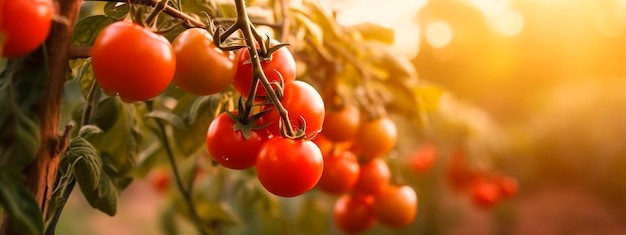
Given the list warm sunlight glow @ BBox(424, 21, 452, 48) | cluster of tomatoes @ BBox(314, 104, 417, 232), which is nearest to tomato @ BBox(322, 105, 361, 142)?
cluster of tomatoes @ BBox(314, 104, 417, 232)

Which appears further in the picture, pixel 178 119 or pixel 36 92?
pixel 178 119

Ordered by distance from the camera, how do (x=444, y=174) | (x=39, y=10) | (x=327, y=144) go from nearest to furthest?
(x=39, y=10) < (x=327, y=144) < (x=444, y=174)

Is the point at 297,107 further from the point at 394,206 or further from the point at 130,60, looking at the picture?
the point at 394,206

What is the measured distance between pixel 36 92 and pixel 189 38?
112 millimetres

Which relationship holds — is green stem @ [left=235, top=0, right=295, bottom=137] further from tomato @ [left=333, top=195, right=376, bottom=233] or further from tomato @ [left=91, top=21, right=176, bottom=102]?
tomato @ [left=333, top=195, right=376, bottom=233]

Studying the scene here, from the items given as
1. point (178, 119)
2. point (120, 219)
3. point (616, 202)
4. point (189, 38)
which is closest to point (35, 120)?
point (189, 38)

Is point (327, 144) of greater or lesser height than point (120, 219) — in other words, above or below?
above

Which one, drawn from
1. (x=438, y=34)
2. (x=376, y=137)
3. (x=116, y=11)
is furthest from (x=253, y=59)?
(x=438, y=34)

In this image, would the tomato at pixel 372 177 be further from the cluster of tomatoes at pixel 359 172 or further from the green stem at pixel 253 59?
the green stem at pixel 253 59

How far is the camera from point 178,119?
0.78m

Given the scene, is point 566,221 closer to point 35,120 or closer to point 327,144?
point 327,144

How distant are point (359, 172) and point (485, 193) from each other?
111cm

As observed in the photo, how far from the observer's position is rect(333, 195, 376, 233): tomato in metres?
0.96

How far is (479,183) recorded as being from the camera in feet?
6.59
